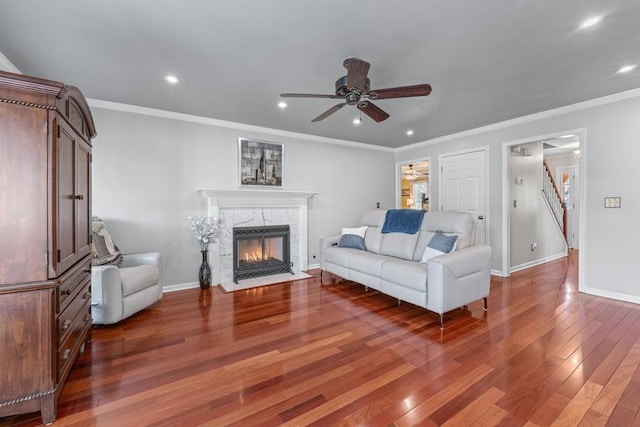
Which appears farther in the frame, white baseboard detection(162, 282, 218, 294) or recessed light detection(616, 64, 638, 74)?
white baseboard detection(162, 282, 218, 294)

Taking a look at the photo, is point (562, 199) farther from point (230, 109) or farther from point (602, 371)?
point (230, 109)

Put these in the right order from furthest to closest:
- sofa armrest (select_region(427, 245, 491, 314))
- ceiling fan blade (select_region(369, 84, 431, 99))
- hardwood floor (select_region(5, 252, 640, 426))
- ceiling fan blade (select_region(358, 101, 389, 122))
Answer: sofa armrest (select_region(427, 245, 491, 314))
ceiling fan blade (select_region(358, 101, 389, 122))
ceiling fan blade (select_region(369, 84, 431, 99))
hardwood floor (select_region(5, 252, 640, 426))

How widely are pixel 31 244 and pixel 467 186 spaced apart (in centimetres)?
533

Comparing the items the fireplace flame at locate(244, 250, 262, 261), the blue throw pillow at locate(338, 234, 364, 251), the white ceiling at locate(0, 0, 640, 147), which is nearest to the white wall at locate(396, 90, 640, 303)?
the white ceiling at locate(0, 0, 640, 147)

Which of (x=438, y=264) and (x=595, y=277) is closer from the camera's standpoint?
(x=438, y=264)

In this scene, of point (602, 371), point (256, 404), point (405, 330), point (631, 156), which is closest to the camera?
point (256, 404)

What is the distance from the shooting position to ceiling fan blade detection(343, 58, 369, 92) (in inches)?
78.3

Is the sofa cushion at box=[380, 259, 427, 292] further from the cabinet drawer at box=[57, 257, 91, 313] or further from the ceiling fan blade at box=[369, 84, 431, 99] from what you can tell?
the cabinet drawer at box=[57, 257, 91, 313]

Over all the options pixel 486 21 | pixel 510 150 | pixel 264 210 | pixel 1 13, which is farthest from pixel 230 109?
pixel 510 150

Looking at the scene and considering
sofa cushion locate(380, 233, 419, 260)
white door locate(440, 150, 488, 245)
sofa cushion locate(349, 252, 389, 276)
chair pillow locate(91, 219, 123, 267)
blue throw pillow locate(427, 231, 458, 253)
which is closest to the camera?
chair pillow locate(91, 219, 123, 267)

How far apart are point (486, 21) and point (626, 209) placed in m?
3.05

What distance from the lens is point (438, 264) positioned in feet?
8.77

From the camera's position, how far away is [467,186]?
482cm

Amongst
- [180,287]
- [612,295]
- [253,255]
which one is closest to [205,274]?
[180,287]
